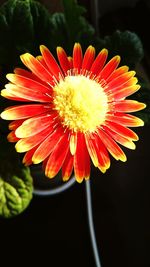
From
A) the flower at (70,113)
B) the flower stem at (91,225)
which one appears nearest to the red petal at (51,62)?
the flower at (70,113)

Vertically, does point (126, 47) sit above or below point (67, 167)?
above

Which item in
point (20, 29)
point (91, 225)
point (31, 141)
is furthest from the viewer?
point (91, 225)

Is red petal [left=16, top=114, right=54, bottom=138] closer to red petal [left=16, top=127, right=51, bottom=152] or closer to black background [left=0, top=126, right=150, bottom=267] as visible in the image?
red petal [left=16, top=127, right=51, bottom=152]

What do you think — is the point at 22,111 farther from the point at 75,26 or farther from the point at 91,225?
the point at 91,225

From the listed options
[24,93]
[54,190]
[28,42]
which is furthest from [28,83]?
[54,190]

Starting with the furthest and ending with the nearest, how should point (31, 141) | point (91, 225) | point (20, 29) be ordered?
1. point (91, 225)
2. point (20, 29)
3. point (31, 141)
